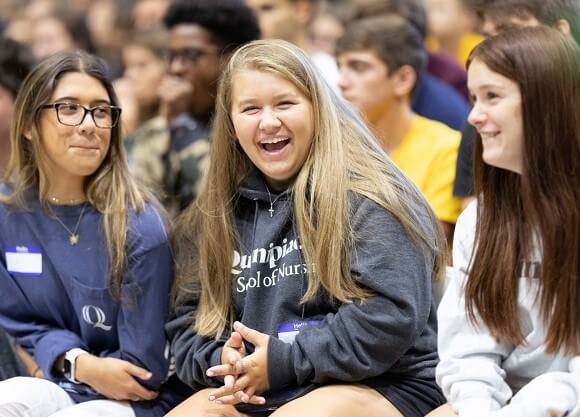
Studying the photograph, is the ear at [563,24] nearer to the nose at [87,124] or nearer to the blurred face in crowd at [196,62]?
the nose at [87,124]

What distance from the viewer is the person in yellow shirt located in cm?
358

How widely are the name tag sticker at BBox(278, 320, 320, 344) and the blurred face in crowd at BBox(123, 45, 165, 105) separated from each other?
7.50 feet

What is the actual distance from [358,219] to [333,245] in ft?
0.28

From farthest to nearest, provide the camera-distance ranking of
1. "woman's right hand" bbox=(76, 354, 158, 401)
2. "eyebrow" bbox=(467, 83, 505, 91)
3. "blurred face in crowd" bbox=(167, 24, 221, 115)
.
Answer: "blurred face in crowd" bbox=(167, 24, 221, 115) → "woman's right hand" bbox=(76, 354, 158, 401) → "eyebrow" bbox=(467, 83, 505, 91)

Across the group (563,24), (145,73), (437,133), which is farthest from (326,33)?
(563,24)

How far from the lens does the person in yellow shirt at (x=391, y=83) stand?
11.8 ft

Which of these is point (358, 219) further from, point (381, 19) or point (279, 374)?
point (381, 19)

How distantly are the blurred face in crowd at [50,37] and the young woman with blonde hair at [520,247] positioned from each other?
3.52m

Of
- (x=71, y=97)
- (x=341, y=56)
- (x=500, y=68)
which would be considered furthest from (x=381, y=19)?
(x=500, y=68)

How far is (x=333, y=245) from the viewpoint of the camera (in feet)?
7.98

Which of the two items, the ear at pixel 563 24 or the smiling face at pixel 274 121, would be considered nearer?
the smiling face at pixel 274 121

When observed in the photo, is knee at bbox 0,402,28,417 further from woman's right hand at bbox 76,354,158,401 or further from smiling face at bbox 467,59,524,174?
smiling face at bbox 467,59,524,174

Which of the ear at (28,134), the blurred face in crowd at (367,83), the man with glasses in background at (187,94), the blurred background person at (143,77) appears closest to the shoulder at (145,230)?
the ear at (28,134)

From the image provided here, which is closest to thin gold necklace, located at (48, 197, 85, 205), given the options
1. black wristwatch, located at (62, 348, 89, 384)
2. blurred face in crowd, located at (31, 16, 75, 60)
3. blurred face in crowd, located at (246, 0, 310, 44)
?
black wristwatch, located at (62, 348, 89, 384)
